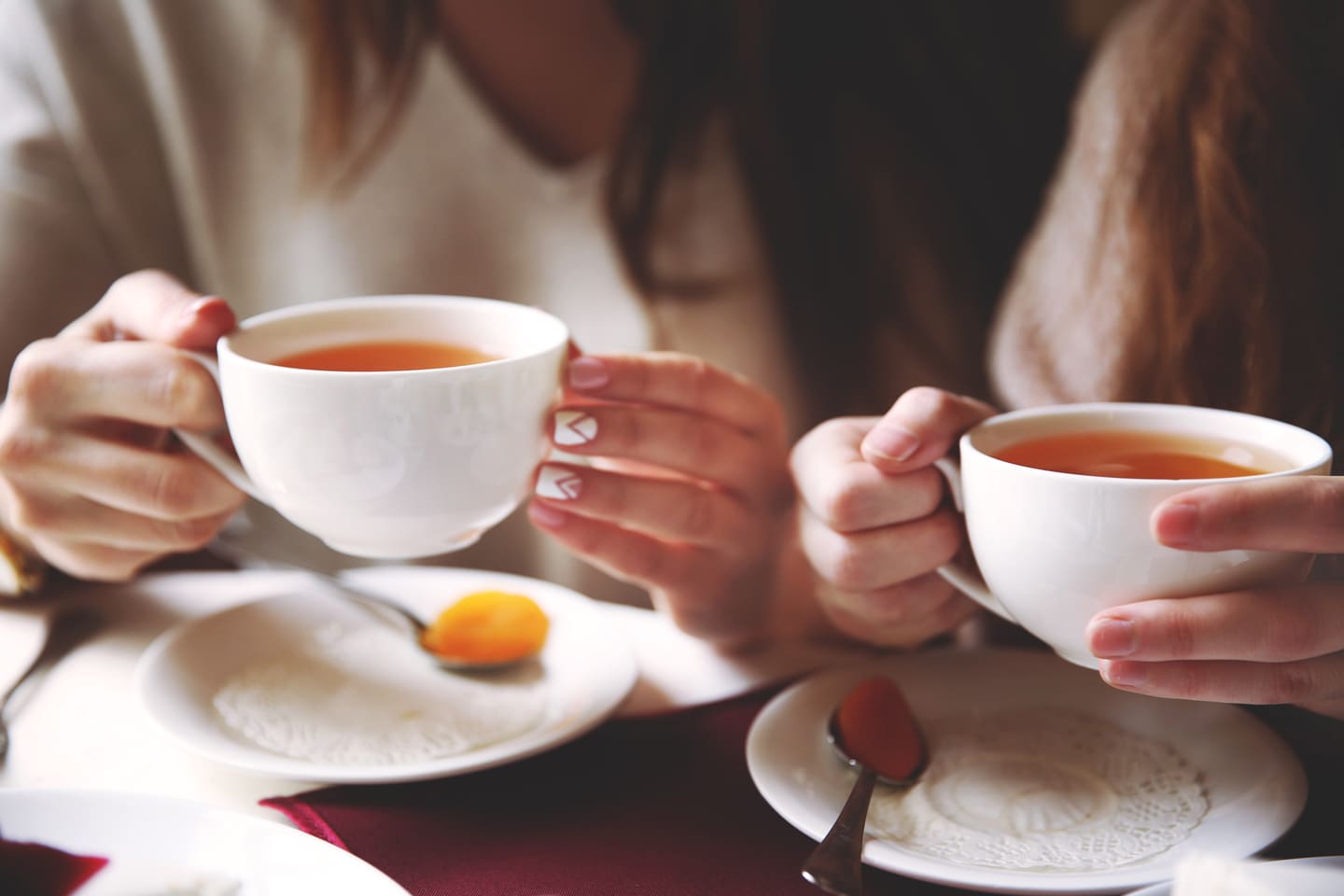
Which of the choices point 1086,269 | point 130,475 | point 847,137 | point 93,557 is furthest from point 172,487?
point 847,137

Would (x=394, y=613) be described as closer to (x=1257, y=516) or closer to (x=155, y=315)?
(x=155, y=315)

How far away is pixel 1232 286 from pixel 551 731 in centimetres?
65

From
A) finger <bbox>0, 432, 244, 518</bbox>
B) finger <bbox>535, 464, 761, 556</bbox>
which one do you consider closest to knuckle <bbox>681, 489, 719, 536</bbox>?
finger <bbox>535, 464, 761, 556</bbox>

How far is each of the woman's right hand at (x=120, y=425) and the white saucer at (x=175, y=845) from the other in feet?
0.69

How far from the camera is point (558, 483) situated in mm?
683

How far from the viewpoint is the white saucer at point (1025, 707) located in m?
0.48

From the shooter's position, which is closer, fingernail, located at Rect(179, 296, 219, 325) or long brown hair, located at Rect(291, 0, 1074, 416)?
fingernail, located at Rect(179, 296, 219, 325)

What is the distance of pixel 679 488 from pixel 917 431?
0.73 ft

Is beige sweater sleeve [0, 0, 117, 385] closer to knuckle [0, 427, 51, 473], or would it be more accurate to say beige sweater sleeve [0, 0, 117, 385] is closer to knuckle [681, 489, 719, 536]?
knuckle [0, 427, 51, 473]

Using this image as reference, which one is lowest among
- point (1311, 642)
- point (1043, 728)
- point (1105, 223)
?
point (1043, 728)

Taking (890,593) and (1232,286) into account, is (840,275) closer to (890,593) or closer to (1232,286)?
(1232,286)

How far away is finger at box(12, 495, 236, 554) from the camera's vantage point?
709 mm

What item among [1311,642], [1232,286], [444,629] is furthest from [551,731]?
[1232,286]

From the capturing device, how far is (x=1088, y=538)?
0.49m
